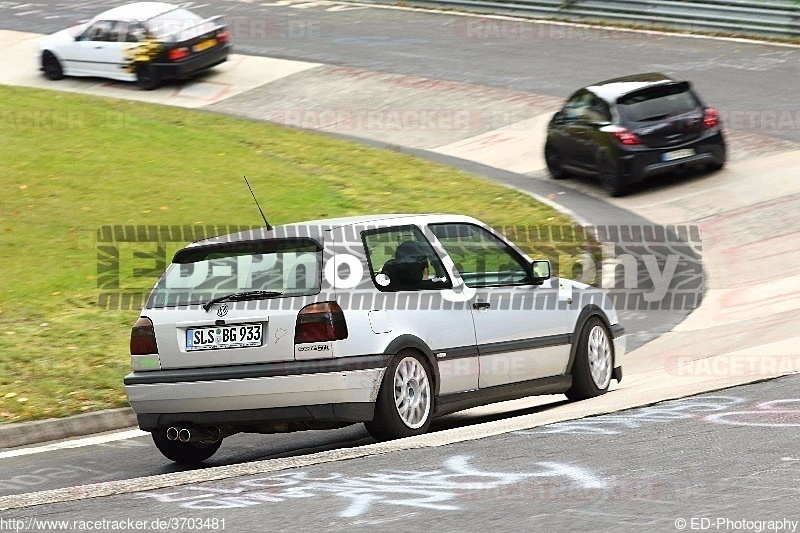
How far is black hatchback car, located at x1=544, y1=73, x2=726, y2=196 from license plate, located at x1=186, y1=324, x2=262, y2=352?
12741mm

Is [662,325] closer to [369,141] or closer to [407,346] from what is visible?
[407,346]

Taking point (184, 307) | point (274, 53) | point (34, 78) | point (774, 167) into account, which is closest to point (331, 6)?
point (274, 53)

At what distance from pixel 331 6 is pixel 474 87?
441 inches

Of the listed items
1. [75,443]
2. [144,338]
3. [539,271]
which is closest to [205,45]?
[75,443]

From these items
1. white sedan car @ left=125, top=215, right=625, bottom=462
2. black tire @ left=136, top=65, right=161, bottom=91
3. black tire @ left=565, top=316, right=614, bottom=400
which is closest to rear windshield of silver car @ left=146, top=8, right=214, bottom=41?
black tire @ left=136, top=65, right=161, bottom=91

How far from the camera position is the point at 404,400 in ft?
29.2

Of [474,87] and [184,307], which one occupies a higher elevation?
[184,307]

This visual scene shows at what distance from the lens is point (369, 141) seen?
25.3m

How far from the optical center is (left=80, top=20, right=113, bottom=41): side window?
3003 centimetres

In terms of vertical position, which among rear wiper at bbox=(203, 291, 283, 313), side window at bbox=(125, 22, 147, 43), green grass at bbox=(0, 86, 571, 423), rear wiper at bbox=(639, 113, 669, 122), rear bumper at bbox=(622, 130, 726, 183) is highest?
rear wiper at bbox=(203, 291, 283, 313)

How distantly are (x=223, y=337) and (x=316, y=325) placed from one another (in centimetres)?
61

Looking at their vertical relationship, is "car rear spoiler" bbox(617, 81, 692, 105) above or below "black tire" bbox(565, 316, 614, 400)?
above

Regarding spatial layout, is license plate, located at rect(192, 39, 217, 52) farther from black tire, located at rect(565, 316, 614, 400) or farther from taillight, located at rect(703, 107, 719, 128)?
black tire, located at rect(565, 316, 614, 400)

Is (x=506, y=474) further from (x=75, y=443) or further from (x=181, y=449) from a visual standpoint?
(x=75, y=443)
